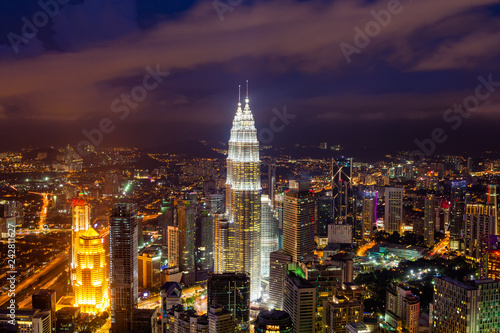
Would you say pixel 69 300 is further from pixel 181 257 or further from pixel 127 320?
pixel 181 257

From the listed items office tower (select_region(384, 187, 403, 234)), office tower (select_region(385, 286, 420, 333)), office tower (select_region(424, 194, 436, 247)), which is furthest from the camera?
office tower (select_region(384, 187, 403, 234))

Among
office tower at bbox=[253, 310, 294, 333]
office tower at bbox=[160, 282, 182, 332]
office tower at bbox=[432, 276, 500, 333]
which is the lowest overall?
office tower at bbox=[160, 282, 182, 332]

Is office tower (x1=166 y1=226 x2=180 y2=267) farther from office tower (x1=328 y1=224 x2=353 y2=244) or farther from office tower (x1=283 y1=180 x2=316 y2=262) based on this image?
office tower (x1=328 y1=224 x2=353 y2=244)

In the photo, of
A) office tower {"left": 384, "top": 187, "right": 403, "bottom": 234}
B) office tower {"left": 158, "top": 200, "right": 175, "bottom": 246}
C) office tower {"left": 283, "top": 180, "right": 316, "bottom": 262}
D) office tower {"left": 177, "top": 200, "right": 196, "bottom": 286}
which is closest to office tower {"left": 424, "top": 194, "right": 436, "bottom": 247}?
office tower {"left": 384, "top": 187, "right": 403, "bottom": 234}

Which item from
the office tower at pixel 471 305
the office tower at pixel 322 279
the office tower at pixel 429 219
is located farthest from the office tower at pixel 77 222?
the office tower at pixel 429 219

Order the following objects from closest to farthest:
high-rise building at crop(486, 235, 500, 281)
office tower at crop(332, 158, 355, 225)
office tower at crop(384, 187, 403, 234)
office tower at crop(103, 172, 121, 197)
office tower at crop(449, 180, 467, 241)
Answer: high-rise building at crop(486, 235, 500, 281) < office tower at crop(103, 172, 121, 197) < office tower at crop(449, 180, 467, 241) < office tower at crop(332, 158, 355, 225) < office tower at crop(384, 187, 403, 234)

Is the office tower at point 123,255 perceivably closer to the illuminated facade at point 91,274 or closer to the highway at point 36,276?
the illuminated facade at point 91,274
